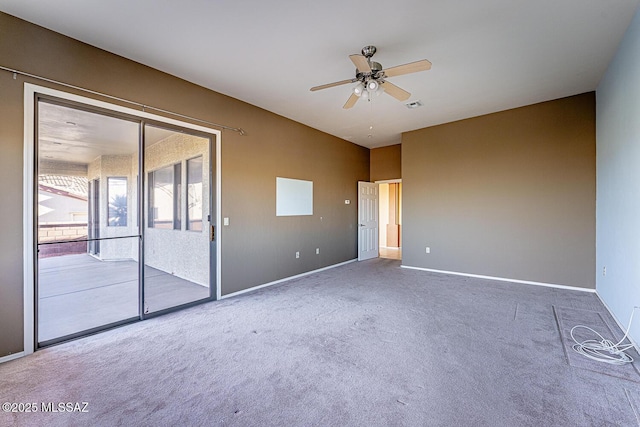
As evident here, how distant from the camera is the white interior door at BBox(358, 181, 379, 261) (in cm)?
731

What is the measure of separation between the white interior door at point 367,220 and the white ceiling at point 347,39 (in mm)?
3442

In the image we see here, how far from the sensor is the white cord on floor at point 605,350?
7.95ft

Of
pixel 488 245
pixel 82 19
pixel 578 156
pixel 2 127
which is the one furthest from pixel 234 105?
pixel 578 156

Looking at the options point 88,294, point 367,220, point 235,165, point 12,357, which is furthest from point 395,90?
point 367,220

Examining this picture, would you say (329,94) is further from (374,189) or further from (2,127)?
(374,189)

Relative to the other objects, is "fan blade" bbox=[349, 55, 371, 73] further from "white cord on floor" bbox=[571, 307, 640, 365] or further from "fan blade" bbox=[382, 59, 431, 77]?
"white cord on floor" bbox=[571, 307, 640, 365]

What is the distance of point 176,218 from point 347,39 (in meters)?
3.31

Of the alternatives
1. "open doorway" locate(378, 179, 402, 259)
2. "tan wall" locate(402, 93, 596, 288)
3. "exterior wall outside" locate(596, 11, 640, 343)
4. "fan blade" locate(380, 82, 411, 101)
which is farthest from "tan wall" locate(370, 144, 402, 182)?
"fan blade" locate(380, 82, 411, 101)

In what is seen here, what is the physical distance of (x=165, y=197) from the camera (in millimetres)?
3988

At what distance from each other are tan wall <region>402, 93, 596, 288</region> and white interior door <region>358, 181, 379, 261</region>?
1.34m

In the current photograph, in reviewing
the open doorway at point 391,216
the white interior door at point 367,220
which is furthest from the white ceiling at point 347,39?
the open doorway at point 391,216

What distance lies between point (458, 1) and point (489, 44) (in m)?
0.88

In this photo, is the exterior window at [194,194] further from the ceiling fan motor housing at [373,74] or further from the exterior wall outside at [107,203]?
the ceiling fan motor housing at [373,74]

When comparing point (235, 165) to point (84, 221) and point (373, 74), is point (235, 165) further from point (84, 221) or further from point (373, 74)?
point (373, 74)
